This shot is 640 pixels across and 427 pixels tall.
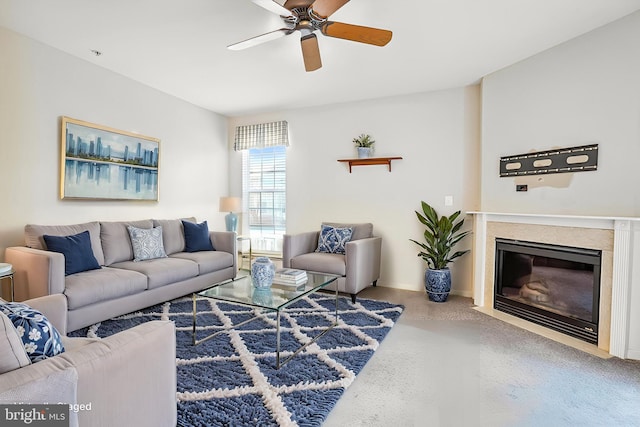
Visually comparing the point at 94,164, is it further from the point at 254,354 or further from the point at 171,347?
the point at 171,347

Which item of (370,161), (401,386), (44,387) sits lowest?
(401,386)

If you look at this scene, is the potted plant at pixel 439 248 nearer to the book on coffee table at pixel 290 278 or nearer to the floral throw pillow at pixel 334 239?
the floral throw pillow at pixel 334 239

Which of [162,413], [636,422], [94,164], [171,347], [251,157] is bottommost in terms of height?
[636,422]

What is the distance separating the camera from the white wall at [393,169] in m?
3.89

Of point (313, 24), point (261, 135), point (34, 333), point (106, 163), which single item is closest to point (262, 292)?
point (34, 333)

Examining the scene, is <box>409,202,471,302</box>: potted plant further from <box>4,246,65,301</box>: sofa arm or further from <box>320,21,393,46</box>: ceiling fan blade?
<box>4,246,65,301</box>: sofa arm

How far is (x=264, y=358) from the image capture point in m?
2.23

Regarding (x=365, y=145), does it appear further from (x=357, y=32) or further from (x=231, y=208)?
(x=357, y=32)

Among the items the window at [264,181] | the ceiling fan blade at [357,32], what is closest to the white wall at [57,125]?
the window at [264,181]

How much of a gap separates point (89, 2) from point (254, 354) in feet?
8.78

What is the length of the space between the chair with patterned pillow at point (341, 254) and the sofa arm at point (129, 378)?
231 cm

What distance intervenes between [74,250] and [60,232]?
1.10ft

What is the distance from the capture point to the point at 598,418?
1.66 m

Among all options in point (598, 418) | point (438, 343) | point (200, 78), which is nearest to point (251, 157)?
Result: point (200, 78)
